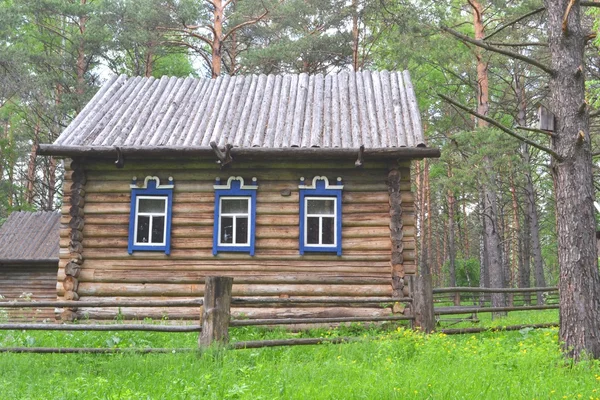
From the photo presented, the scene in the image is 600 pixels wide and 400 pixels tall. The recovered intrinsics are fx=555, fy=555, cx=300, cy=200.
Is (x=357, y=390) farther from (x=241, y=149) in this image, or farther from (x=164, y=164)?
(x=164, y=164)

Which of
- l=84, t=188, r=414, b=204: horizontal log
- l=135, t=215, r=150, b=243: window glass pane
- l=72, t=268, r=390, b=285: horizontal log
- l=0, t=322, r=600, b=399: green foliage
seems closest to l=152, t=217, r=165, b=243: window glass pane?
l=135, t=215, r=150, b=243: window glass pane

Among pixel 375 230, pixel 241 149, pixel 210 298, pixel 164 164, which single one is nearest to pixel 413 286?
pixel 375 230

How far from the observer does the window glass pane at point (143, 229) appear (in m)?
11.9

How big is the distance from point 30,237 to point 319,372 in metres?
15.8

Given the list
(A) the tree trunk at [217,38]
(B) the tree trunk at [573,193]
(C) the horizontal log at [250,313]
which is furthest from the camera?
(A) the tree trunk at [217,38]

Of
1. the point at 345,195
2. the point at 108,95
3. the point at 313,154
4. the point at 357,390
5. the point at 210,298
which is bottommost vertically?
the point at 357,390

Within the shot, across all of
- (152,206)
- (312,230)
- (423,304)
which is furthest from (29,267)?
(423,304)

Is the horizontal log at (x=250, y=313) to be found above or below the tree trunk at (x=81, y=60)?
below

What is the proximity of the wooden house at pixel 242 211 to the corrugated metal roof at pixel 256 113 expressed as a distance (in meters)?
0.06

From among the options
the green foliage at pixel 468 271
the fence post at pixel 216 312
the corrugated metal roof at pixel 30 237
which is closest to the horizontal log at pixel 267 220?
the fence post at pixel 216 312

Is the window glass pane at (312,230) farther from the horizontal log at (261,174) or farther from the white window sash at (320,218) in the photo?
the horizontal log at (261,174)

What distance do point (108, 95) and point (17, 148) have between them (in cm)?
1823

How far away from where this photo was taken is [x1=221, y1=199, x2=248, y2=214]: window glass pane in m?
11.8

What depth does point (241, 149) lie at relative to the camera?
36.9 ft
